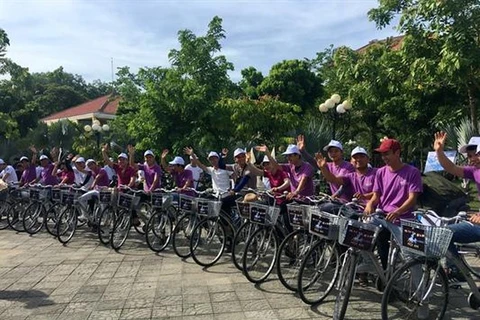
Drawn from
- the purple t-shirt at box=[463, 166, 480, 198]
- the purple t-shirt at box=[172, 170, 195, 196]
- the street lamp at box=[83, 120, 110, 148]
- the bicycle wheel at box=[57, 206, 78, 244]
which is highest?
the street lamp at box=[83, 120, 110, 148]

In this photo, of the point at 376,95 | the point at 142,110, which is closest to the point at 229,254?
Result: the point at 376,95

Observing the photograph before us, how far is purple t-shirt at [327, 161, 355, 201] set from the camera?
5.69 m

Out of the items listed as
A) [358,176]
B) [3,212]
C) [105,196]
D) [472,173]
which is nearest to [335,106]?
[105,196]

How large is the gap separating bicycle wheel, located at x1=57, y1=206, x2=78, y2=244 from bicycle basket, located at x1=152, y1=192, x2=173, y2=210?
6.51 feet

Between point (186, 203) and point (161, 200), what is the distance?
77cm

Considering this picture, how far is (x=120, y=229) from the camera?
26.7 ft

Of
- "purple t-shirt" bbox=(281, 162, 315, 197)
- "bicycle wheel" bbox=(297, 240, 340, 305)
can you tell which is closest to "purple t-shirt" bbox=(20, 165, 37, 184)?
"purple t-shirt" bbox=(281, 162, 315, 197)

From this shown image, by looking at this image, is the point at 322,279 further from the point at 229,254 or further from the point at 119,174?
the point at 119,174

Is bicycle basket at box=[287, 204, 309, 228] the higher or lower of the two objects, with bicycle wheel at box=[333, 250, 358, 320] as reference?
higher

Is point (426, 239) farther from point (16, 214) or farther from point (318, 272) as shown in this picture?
point (16, 214)

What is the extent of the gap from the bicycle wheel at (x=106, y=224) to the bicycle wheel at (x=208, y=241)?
2.15 meters

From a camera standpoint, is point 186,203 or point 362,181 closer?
point 362,181

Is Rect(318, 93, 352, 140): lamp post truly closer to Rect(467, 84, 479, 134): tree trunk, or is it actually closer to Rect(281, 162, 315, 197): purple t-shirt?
Rect(467, 84, 479, 134): tree trunk

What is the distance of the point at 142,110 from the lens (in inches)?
594
